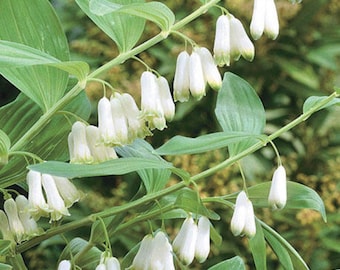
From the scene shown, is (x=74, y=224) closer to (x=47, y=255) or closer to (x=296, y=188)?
(x=296, y=188)

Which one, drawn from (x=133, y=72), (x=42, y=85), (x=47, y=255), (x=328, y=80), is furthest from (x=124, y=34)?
(x=328, y=80)

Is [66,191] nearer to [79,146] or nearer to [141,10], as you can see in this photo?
[79,146]

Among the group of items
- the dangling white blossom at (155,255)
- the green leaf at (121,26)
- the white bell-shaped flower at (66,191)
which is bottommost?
the dangling white blossom at (155,255)

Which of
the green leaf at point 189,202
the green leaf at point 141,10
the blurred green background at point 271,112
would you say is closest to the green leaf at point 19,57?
the green leaf at point 141,10

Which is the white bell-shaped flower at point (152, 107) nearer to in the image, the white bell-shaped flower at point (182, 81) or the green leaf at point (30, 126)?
the white bell-shaped flower at point (182, 81)

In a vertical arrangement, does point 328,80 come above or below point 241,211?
below

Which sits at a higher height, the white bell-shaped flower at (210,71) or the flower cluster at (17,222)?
the white bell-shaped flower at (210,71)
